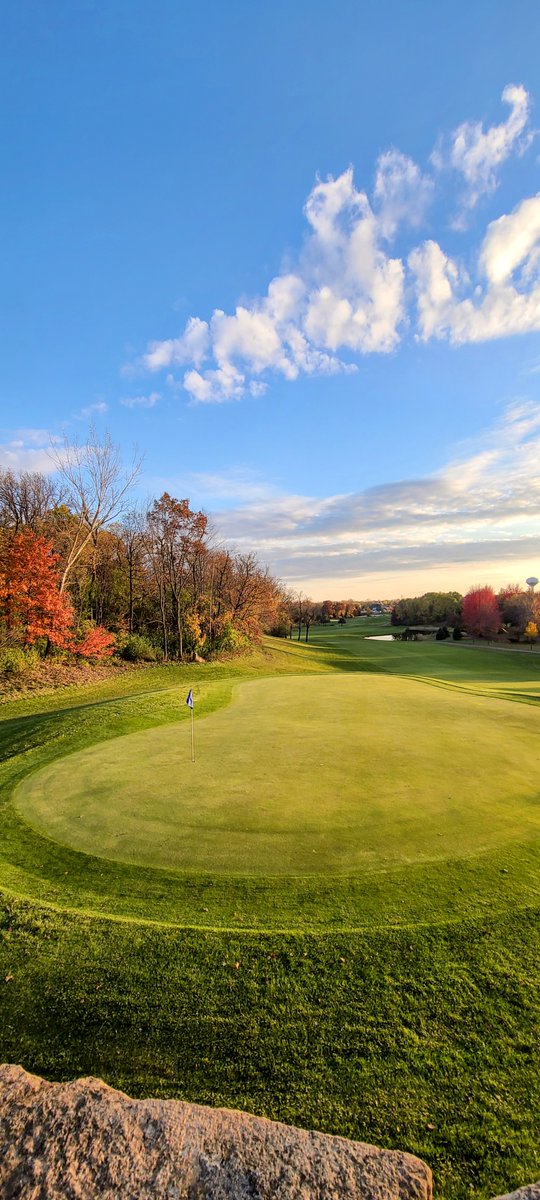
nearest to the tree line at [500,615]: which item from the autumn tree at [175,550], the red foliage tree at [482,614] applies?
the red foliage tree at [482,614]

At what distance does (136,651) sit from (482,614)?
136 ft

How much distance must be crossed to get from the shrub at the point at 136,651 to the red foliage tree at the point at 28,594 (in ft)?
18.1

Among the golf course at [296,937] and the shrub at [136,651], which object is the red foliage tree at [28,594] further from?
the golf course at [296,937]

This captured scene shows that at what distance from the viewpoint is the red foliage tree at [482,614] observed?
5166 centimetres

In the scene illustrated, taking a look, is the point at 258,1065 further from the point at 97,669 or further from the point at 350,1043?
the point at 97,669

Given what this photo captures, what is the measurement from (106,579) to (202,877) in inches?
1053

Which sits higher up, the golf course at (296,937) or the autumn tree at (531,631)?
the autumn tree at (531,631)

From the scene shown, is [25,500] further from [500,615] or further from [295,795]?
[500,615]

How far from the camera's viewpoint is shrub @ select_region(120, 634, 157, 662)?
25.0 meters

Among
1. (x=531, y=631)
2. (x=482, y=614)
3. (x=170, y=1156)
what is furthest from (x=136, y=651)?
(x=482, y=614)

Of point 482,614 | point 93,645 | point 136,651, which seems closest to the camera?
point 93,645

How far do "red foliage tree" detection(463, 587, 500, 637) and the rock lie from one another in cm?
5467

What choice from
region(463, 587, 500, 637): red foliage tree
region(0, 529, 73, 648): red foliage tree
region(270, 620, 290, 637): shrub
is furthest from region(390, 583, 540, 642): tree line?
region(0, 529, 73, 648): red foliage tree

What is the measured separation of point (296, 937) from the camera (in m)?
3.86
